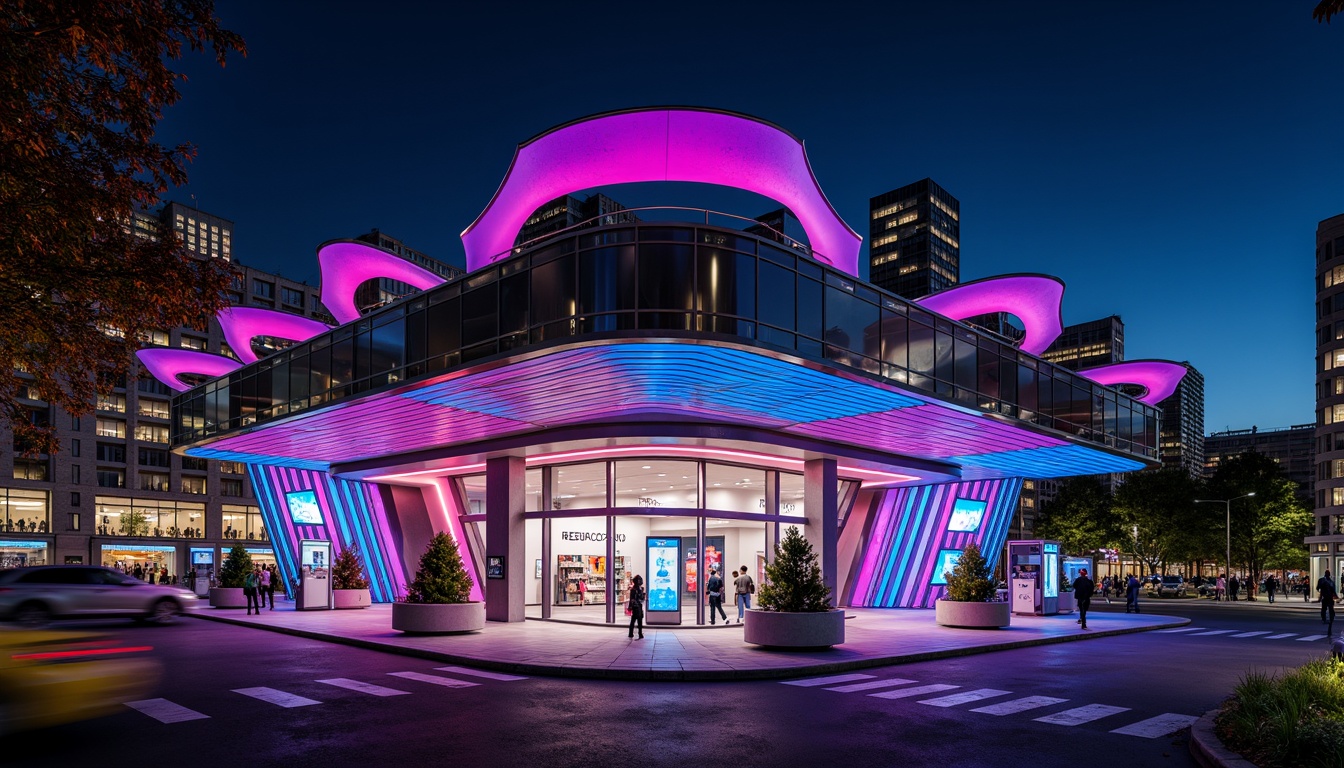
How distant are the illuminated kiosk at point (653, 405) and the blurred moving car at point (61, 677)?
951cm

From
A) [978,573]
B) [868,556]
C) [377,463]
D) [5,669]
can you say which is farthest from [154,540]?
[5,669]

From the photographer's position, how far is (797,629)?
1977 centimetres

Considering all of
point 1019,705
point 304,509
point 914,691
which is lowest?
point 914,691

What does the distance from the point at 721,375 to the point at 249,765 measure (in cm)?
1266

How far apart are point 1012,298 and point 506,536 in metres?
18.1

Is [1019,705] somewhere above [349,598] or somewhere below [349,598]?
above

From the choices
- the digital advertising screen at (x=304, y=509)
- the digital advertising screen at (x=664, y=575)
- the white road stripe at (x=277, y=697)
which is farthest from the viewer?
the digital advertising screen at (x=304, y=509)

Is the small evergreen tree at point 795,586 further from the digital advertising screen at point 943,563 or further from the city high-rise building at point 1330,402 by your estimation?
the city high-rise building at point 1330,402

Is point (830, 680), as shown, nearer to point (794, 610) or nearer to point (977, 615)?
point (794, 610)

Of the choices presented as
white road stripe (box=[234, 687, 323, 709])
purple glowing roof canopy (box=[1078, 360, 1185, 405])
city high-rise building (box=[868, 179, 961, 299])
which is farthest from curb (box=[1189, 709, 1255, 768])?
city high-rise building (box=[868, 179, 961, 299])

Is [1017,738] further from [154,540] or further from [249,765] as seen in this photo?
[154,540]

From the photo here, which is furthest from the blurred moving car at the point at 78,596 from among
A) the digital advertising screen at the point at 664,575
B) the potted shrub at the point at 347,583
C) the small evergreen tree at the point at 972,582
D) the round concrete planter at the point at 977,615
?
the small evergreen tree at the point at 972,582

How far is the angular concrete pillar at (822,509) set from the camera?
94.0ft

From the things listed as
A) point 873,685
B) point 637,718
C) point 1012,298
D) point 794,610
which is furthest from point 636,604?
point 1012,298
